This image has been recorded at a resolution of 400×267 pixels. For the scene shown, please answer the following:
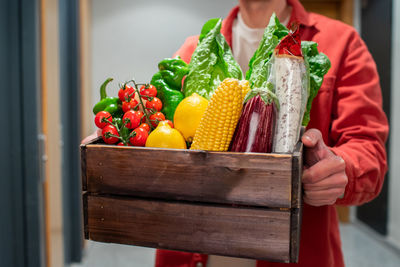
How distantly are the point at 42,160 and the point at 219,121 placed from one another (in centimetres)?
143

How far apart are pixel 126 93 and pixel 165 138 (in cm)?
17

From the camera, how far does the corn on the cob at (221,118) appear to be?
0.67m

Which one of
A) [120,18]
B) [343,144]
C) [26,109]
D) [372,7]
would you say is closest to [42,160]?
[26,109]

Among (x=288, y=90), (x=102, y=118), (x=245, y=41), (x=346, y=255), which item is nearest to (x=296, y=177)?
(x=288, y=90)

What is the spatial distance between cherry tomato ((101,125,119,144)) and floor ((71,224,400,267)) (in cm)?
247

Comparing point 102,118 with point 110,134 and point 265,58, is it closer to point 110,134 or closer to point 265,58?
point 110,134

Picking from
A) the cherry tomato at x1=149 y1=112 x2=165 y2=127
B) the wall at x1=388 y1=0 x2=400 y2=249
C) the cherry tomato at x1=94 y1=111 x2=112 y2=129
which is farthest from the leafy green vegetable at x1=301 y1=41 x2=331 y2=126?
the wall at x1=388 y1=0 x2=400 y2=249

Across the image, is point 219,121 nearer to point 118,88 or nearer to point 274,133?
point 274,133

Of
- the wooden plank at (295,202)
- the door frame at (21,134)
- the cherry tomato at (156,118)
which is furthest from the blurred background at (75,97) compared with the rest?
the wooden plank at (295,202)

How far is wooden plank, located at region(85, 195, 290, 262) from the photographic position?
666 mm

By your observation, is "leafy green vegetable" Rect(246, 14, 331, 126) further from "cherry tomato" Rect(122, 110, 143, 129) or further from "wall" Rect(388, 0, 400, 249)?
"wall" Rect(388, 0, 400, 249)

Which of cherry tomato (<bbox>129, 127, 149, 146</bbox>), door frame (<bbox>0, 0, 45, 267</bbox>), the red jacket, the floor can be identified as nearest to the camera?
cherry tomato (<bbox>129, 127, 149, 146</bbox>)

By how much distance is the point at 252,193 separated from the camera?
66 centimetres

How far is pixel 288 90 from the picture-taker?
694mm
